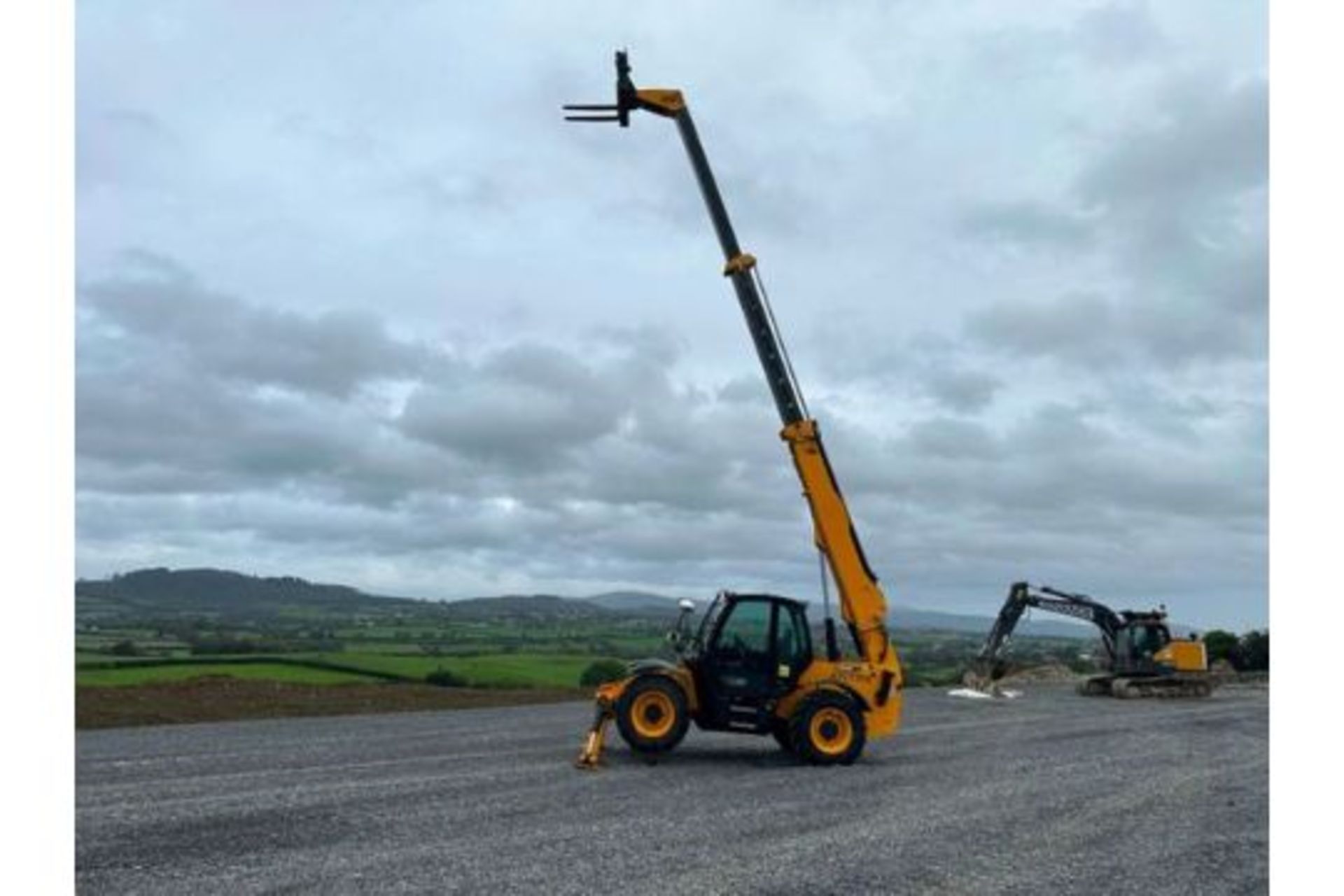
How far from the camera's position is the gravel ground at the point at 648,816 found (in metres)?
9.77

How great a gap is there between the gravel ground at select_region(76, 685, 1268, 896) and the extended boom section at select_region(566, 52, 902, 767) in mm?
614

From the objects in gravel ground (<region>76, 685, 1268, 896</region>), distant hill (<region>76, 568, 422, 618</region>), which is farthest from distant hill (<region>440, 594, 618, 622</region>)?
gravel ground (<region>76, 685, 1268, 896</region>)

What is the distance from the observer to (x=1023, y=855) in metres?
11.0

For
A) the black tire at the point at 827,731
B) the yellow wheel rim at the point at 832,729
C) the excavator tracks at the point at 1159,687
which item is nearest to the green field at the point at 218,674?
the black tire at the point at 827,731

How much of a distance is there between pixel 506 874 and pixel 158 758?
939cm

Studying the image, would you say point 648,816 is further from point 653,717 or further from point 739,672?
point 739,672

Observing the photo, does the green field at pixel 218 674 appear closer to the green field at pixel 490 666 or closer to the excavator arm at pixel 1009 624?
the green field at pixel 490 666

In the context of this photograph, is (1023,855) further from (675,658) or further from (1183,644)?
(1183,644)

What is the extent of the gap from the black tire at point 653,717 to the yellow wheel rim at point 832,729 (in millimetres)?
1926

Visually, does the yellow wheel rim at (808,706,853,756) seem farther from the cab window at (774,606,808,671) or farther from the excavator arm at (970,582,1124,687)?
the excavator arm at (970,582,1124,687)

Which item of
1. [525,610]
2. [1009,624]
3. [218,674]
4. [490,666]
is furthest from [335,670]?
[525,610]

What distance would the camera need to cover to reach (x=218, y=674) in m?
32.6
